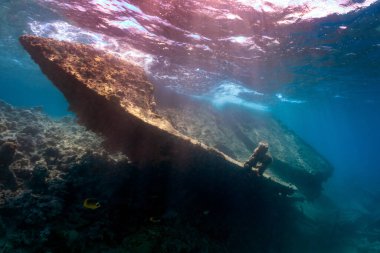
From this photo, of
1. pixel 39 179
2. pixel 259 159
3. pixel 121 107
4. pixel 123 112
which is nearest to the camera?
pixel 121 107

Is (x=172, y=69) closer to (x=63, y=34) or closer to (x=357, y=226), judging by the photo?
(x=63, y=34)

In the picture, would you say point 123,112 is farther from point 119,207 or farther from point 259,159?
point 259,159

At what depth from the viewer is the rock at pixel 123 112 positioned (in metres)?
8.05

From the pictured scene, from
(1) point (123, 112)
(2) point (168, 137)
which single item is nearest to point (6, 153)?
(1) point (123, 112)

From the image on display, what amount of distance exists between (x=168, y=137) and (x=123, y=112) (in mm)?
1591

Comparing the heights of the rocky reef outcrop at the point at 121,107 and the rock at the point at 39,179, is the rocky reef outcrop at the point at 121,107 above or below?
above

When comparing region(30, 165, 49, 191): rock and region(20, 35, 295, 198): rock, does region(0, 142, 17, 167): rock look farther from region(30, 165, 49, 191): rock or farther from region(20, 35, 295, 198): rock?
region(20, 35, 295, 198): rock

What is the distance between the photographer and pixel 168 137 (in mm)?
8242

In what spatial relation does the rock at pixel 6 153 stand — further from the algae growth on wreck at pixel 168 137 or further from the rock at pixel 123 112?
the rock at pixel 123 112

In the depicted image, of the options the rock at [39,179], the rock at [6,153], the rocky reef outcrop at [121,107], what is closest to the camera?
the rocky reef outcrop at [121,107]

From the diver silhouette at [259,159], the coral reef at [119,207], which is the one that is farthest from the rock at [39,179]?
the diver silhouette at [259,159]

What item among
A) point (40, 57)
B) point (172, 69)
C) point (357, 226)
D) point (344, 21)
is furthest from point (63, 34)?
point (357, 226)

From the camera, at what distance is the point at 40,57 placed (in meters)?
8.09

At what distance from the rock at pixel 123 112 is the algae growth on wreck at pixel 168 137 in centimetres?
6
